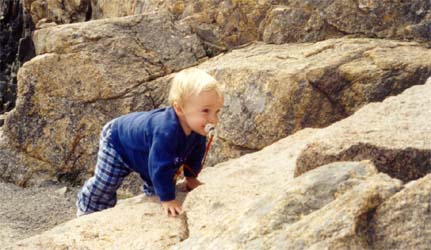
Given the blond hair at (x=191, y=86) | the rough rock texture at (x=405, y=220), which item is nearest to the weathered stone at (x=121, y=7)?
the blond hair at (x=191, y=86)

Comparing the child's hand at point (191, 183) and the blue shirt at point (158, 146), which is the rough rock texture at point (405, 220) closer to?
the blue shirt at point (158, 146)

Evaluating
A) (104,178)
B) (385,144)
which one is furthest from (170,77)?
(385,144)

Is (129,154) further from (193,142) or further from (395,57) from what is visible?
(395,57)

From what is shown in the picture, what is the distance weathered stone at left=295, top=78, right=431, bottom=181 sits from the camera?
132 inches

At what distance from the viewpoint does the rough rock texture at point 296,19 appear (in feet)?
22.1

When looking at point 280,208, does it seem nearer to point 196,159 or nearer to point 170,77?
point 196,159

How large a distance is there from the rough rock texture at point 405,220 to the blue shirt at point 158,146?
169cm

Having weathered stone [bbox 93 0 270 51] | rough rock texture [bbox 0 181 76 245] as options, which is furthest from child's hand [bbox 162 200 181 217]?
weathered stone [bbox 93 0 270 51]

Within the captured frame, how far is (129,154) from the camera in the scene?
477 cm

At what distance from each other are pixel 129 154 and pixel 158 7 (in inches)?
134

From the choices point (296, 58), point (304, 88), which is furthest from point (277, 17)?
point (304, 88)

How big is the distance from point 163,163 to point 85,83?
3158mm

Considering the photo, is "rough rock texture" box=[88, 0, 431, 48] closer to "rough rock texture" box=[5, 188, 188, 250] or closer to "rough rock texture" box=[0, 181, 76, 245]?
"rough rock texture" box=[0, 181, 76, 245]

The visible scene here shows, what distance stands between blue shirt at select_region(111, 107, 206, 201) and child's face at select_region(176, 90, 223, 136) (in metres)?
0.07
